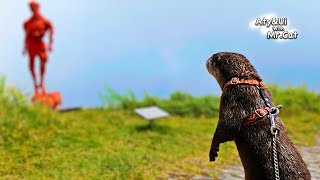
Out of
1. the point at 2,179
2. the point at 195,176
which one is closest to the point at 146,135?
the point at 195,176

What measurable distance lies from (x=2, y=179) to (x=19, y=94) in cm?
422

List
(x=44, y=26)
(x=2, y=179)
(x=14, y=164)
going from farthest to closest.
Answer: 1. (x=44, y=26)
2. (x=14, y=164)
3. (x=2, y=179)

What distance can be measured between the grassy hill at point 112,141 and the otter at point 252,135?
260cm

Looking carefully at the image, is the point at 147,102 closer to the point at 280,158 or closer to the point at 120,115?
the point at 120,115

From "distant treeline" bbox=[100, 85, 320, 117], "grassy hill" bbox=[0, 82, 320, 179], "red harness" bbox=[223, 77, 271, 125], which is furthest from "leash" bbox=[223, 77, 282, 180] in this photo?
"distant treeline" bbox=[100, 85, 320, 117]

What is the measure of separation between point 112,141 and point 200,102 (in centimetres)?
447

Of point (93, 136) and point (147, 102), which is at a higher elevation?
point (147, 102)

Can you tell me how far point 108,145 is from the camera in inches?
364

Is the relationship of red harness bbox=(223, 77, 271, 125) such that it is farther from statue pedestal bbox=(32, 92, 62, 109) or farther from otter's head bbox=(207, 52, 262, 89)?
statue pedestal bbox=(32, 92, 62, 109)

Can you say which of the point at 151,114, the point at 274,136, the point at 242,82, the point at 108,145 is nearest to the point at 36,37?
the point at 151,114

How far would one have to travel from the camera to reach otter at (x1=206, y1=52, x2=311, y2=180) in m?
4.21

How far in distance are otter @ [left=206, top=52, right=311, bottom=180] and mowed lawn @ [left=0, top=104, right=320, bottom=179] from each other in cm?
261

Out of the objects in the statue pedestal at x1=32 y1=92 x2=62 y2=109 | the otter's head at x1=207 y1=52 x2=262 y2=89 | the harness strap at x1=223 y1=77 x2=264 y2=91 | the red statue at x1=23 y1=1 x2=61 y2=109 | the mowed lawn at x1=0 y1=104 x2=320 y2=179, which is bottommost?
the mowed lawn at x1=0 y1=104 x2=320 y2=179

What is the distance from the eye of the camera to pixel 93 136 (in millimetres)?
9930
